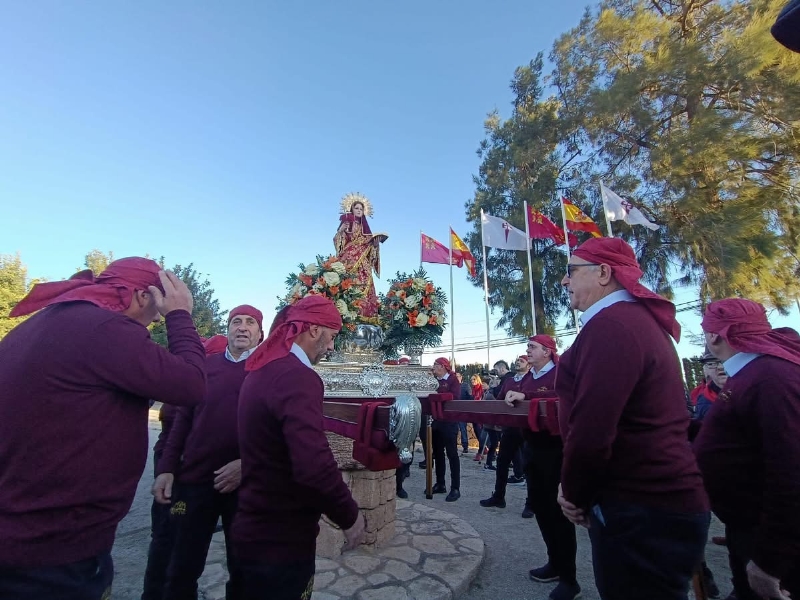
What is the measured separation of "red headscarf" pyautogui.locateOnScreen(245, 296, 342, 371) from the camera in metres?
2.16

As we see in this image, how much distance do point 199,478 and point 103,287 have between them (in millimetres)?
1555

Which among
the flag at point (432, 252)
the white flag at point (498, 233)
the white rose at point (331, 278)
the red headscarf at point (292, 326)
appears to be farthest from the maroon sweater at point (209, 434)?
the white flag at point (498, 233)

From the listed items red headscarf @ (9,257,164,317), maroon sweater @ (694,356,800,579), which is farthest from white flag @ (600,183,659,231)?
red headscarf @ (9,257,164,317)

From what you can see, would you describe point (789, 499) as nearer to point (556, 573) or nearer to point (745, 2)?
point (556, 573)

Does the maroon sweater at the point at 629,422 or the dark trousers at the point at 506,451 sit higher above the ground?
the maroon sweater at the point at 629,422

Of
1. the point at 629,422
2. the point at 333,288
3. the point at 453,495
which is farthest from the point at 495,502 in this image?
the point at 629,422

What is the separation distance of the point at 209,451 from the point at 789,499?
3.08 m

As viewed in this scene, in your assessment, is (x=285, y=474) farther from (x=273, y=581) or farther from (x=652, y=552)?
(x=652, y=552)

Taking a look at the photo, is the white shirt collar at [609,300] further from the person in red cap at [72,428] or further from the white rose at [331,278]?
the white rose at [331,278]

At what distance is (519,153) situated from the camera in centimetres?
2075

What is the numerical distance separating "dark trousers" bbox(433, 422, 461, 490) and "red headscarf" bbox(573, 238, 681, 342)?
513 cm

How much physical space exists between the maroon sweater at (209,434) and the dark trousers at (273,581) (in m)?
1.05

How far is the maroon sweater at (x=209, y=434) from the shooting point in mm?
2828

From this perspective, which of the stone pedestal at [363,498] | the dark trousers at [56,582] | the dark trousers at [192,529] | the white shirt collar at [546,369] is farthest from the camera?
the white shirt collar at [546,369]
